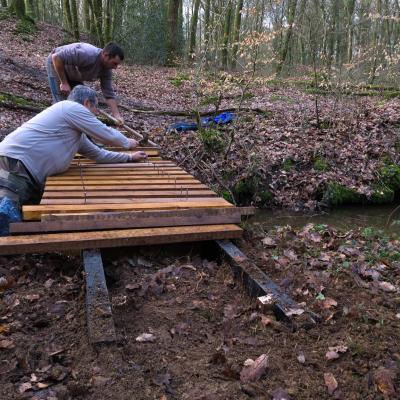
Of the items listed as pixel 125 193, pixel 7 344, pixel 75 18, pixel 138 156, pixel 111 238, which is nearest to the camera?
pixel 7 344

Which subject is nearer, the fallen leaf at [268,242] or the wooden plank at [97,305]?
the wooden plank at [97,305]

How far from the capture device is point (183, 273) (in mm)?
3516

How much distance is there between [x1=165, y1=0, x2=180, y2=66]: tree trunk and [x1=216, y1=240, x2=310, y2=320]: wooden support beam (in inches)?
808

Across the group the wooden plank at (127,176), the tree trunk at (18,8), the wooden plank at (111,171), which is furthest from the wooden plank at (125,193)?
the tree trunk at (18,8)

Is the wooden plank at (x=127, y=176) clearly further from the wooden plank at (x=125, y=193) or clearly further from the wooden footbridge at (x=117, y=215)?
the wooden plank at (x=125, y=193)

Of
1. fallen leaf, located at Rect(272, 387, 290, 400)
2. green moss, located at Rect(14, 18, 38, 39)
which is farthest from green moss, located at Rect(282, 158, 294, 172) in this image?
green moss, located at Rect(14, 18, 38, 39)

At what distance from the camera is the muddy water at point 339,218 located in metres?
7.05

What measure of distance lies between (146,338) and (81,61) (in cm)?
491

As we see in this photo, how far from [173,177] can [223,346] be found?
310 centimetres

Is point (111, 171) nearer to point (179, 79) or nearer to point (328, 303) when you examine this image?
point (328, 303)

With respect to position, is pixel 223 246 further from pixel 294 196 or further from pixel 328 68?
pixel 328 68

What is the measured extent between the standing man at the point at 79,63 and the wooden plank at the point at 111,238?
3371mm

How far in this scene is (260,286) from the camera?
3119mm

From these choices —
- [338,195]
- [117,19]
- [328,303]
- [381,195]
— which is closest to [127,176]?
[328,303]
